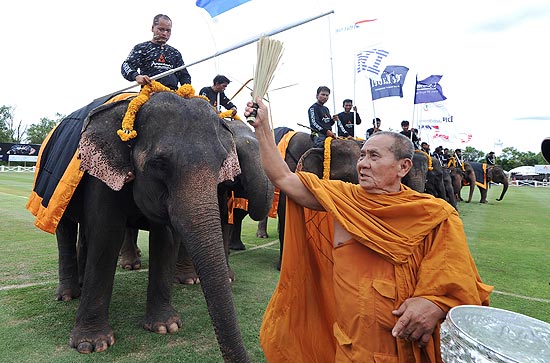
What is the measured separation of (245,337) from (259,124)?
2225 millimetres

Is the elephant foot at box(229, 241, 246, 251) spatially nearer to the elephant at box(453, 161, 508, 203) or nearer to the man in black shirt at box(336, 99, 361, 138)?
the man in black shirt at box(336, 99, 361, 138)

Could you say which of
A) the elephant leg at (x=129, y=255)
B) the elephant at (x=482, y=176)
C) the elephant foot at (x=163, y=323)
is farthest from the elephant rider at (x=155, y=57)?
the elephant at (x=482, y=176)

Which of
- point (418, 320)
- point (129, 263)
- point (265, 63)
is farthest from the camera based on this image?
point (129, 263)

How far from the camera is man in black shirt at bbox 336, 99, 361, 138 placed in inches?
368

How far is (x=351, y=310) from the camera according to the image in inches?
96.2

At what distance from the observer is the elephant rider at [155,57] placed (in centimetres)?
489

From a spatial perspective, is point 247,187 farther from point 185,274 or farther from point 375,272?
point 375,272

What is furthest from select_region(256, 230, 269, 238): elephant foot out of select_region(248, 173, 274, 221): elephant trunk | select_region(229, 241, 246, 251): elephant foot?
select_region(248, 173, 274, 221): elephant trunk

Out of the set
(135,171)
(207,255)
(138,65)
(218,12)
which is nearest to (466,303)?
(207,255)

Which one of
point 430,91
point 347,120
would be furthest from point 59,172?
point 430,91

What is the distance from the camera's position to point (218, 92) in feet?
22.7

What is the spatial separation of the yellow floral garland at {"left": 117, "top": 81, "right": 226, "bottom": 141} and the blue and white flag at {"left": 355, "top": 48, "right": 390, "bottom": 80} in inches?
316

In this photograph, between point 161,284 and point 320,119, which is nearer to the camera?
point 161,284

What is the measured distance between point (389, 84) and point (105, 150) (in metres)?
9.34
